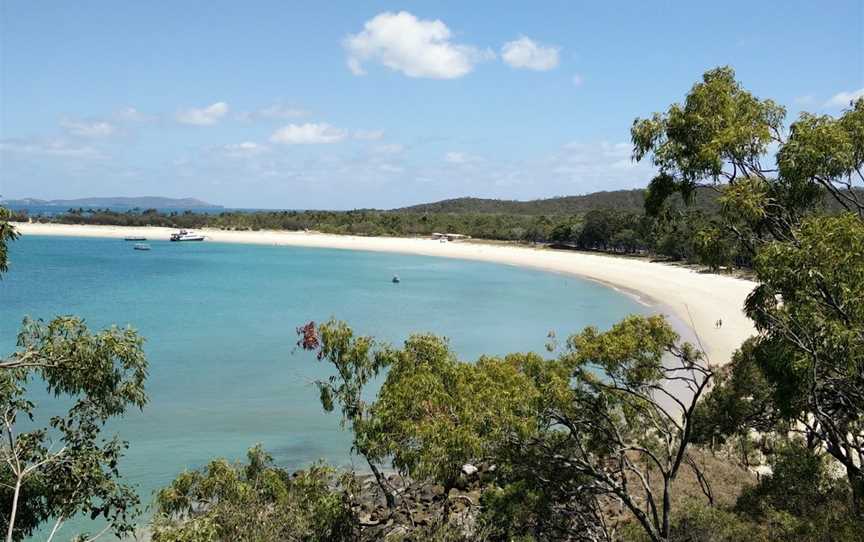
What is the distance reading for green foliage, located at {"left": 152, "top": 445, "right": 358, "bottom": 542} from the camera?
8.62m

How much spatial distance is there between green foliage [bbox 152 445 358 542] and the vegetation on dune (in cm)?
4

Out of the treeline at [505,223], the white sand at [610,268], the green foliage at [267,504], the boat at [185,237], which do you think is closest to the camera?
the green foliage at [267,504]

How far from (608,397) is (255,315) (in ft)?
113

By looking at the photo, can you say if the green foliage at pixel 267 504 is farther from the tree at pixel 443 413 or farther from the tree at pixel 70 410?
the tree at pixel 70 410

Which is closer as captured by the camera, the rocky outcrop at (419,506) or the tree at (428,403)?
the tree at (428,403)

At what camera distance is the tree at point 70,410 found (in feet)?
21.2

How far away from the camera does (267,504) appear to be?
9812 millimetres

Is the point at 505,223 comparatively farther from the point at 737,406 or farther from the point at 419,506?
the point at 737,406

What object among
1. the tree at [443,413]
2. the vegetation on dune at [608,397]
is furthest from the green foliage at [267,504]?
the tree at [443,413]

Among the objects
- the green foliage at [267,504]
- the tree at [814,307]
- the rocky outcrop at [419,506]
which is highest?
the tree at [814,307]

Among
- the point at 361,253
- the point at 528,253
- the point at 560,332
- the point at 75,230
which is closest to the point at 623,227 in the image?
the point at 528,253

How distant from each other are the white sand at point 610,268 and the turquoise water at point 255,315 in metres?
3.64

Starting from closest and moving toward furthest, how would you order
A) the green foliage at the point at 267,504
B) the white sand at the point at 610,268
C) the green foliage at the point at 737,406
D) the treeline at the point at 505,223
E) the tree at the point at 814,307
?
1. the tree at the point at 814,307
2. the green foliage at the point at 267,504
3. the green foliage at the point at 737,406
4. the white sand at the point at 610,268
5. the treeline at the point at 505,223

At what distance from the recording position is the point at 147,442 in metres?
18.3
